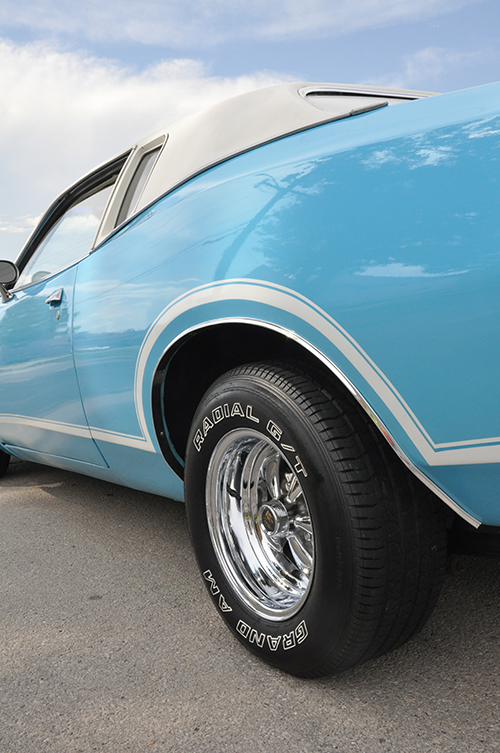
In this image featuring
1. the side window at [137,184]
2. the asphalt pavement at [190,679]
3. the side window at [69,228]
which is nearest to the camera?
the asphalt pavement at [190,679]

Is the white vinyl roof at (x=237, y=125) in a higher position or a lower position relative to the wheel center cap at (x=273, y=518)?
higher

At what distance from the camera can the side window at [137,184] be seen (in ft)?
8.18

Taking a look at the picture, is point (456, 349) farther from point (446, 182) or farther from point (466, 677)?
point (466, 677)

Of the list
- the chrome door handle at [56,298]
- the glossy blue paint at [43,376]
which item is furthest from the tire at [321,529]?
the chrome door handle at [56,298]

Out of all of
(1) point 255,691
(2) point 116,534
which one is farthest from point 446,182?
(2) point 116,534

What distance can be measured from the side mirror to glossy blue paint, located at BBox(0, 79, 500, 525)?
1.73 m

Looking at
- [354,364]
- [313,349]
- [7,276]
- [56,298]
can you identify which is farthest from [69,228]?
[354,364]

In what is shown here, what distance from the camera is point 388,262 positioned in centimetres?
135

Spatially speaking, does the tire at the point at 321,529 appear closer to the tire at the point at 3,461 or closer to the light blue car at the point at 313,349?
the light blue car at the point at 313,349

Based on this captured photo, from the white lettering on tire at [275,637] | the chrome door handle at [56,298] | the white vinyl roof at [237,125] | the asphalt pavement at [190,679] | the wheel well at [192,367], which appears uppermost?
the white vinyl roof at [237,125]

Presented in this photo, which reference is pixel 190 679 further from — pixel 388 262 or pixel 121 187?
pixel 121 187

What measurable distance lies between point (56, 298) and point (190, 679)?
162cm

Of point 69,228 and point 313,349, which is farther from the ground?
point 69,228

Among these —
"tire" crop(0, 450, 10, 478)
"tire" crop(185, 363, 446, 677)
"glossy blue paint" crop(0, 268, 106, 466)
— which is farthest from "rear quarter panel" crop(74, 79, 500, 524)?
"tire" crop(0, 450, 10, 478)
